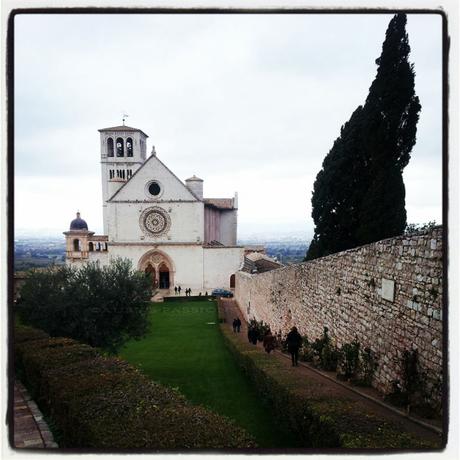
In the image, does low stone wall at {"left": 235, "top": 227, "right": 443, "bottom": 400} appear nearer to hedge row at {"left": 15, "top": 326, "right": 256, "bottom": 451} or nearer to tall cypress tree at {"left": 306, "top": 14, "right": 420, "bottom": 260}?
hedge row at {"left": 15, "top": 326, "right": 256, "bottom": 451}

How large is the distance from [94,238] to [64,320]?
87.6 ft

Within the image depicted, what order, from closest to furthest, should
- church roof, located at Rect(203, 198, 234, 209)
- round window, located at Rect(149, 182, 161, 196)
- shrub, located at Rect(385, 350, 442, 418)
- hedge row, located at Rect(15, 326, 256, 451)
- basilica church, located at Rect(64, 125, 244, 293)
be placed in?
hedge row, located at Rect(15, 326, 256, 451) → shrub, located at Rect(385, 350, 442, 418) → basilica church, located at Rect(64, 125, 244, 293) → round window, located at Rect(149, 182, 161, 196) → church roof, located at Rect(203, 198, 234, 209)

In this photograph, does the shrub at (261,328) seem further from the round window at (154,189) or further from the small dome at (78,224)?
the small dome at (78,224)

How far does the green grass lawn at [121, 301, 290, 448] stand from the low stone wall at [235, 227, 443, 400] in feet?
7.06

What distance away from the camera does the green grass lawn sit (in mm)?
6820

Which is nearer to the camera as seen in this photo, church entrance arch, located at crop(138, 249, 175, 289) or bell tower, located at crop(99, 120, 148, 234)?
church entrance arch, located at crop(138, 249, 175, 289)

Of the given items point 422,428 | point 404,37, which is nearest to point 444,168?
point 422,428

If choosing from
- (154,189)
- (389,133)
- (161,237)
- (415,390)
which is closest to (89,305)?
(415,390)

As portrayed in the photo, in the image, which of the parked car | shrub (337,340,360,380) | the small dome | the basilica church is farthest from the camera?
the small dome

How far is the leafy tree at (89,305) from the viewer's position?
10406mm

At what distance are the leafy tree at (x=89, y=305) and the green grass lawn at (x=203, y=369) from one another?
1548 mm

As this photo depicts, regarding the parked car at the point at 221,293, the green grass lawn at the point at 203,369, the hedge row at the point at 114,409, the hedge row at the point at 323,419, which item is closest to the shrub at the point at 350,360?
the hedge row at the point at 323,419

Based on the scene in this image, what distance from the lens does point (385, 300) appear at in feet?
20.7

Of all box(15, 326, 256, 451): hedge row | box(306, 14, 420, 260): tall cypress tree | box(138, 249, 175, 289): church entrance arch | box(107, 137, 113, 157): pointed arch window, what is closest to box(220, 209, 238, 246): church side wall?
box(138, 249, 175, 289): church entrance arch
